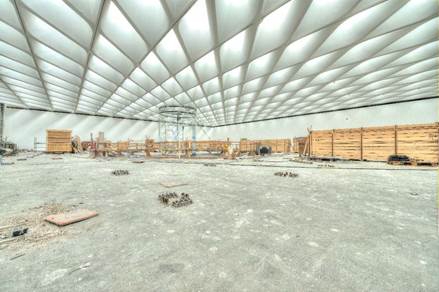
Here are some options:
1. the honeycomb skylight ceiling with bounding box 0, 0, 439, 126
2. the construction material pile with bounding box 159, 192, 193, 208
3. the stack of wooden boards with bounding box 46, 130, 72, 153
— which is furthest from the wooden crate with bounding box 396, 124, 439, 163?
the stack of wooden boards with bounding box 46, 130, 72, 153

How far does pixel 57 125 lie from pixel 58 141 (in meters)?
9.44

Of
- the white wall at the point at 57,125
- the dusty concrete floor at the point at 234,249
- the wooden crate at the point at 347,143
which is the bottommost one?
the dusty concrete floor at the point at 234,249

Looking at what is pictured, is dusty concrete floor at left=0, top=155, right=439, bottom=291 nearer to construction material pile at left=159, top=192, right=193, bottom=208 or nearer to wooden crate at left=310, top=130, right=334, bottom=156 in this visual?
construction material pile at left=159, top=192, right=193, bottom=208

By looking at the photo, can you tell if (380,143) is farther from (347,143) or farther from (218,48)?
(218,48)

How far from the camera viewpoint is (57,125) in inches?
984

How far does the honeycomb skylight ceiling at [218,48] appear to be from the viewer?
269 inches

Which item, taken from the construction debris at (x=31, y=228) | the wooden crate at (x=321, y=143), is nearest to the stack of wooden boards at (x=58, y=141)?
the construction debris at (x=31, y=228)

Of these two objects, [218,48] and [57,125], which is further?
[57,125]

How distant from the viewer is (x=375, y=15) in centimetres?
698

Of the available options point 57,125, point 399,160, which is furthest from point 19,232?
point 57,125

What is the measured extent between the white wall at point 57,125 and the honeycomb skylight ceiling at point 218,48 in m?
5.96

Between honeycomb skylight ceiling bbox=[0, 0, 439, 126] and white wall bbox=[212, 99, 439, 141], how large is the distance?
226 cm

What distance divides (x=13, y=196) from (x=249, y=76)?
530 inches

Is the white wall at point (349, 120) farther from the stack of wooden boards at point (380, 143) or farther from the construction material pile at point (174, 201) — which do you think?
the construction material pile at point (174, 201)
